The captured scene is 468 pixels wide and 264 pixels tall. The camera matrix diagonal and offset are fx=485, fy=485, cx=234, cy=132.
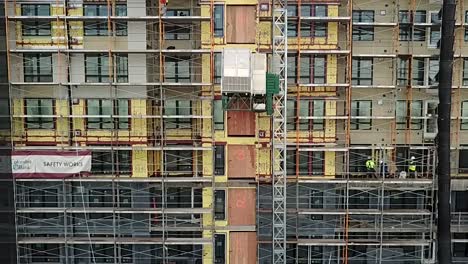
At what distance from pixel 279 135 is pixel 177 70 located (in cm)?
453

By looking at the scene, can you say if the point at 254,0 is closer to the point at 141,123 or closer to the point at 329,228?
the point at 141,123

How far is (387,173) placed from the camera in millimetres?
18172

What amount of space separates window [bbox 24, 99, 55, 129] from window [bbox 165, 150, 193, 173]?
452 cm

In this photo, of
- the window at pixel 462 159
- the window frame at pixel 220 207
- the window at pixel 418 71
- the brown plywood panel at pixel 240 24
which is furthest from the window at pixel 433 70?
the window frame at pixel 220 207

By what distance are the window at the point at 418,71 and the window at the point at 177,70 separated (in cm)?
843

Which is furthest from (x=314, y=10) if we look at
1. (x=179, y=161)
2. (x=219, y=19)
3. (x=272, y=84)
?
(x=179, y=161)

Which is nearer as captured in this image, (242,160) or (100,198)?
(242,160)

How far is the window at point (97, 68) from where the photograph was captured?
59.1ft

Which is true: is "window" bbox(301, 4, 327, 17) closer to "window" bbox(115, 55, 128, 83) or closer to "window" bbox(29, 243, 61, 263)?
"window" bbox(115, 55, 128, 83)

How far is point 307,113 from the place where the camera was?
18172mm

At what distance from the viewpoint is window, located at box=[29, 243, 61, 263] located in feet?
59.9

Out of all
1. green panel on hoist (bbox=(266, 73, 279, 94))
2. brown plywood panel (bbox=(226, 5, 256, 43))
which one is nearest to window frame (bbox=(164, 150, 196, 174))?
green panel on hoist (bbox=(266, 73, 279, 94))

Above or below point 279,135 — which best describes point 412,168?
below

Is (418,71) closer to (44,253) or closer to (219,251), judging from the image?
(219,251)
